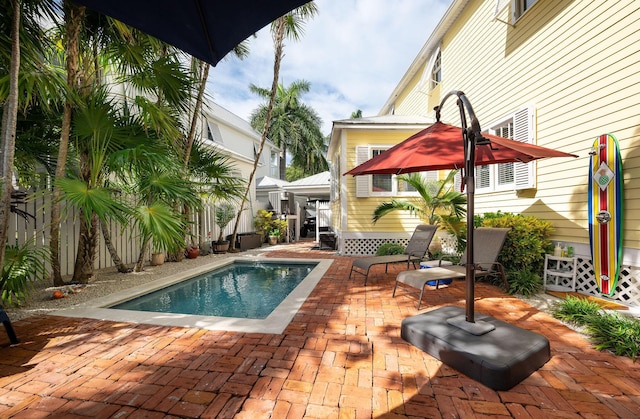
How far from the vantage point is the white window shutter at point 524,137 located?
5.76 m

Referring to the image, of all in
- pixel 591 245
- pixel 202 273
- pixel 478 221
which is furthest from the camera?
pixel 202 273

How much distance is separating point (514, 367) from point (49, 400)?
357cm

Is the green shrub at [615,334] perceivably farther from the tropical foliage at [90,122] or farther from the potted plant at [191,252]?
the potted plant at [191,252]

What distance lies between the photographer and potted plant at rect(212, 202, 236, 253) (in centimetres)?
988

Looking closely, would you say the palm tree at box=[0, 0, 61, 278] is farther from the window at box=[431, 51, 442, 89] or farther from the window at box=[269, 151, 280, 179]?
the window at box=[269, 151, 280, 179]

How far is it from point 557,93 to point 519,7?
103 inches

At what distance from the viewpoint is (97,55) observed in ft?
16.6

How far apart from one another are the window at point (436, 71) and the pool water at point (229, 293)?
812 centimetres

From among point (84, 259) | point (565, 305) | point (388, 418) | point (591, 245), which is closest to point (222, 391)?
point (388, 418)

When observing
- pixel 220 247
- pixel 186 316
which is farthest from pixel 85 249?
pixel 220 247

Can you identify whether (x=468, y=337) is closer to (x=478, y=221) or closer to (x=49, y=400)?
(x=49, y=400)

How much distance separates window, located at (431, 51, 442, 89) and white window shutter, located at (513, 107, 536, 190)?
177 inches

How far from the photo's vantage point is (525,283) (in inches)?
184

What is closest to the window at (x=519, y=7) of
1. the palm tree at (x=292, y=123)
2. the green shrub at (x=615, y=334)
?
the green shrub at (x=615, y=334)
